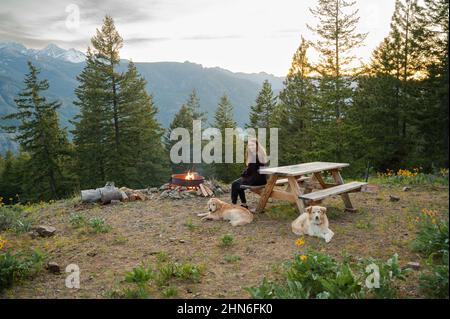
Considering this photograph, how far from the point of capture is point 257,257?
5582 millimetres

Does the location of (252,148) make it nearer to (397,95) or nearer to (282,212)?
(282,212)

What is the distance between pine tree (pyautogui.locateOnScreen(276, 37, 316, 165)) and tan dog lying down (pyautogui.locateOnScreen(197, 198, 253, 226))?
2103 centimetres

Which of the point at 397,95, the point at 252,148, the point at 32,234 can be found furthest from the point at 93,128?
the point at 397,95

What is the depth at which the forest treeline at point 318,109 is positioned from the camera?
21094 millimetres

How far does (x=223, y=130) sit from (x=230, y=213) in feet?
112

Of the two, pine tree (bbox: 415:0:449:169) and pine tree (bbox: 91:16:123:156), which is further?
pine tree (bbox: 91:16:123:156)

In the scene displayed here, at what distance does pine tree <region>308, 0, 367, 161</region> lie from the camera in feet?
68.9

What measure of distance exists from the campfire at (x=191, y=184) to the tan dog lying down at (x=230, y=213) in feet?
8.97

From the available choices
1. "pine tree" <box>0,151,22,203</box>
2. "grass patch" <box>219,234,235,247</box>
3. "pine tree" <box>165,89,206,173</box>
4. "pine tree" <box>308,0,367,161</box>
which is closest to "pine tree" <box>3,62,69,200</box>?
"pine tree" <box>0,151,22,203</box>

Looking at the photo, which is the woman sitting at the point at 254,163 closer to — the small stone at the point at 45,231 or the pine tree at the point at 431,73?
the small stone at the point at 45,231

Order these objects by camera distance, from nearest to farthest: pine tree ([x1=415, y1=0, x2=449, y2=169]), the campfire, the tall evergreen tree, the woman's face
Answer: the woman's face < the campfire < pine tree ([x1=415, y1=0, x2=449, y2=169]) < the tall evergreen tree

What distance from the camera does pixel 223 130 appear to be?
136ft

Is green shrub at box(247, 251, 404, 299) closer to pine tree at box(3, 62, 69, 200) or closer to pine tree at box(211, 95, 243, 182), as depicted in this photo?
pine tree at box(3, 62, 69, 200)

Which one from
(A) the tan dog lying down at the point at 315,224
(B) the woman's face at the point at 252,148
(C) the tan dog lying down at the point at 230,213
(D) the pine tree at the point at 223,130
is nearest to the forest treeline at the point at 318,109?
(D) the pine tree at the point at 223,130
